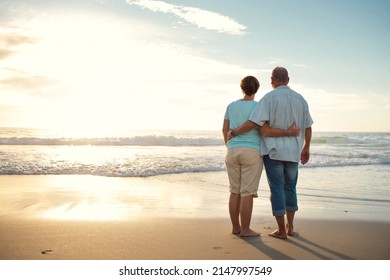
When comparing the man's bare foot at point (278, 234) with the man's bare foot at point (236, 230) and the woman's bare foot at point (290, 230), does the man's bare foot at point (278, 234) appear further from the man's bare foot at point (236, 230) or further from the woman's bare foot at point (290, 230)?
the man's bare foot at point (236, 230)

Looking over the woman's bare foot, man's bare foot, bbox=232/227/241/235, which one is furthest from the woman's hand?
man's bare foot, bbox=232/227/241/235

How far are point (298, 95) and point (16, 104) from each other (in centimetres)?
522

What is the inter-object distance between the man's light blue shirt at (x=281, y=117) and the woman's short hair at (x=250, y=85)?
150mm

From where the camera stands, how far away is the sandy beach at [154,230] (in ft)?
11.4

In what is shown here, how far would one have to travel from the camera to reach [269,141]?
3973 millimetres

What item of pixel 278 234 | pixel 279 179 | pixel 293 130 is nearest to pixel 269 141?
pixel 293 130

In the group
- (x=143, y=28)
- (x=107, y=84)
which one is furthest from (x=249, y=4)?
(x=107, y=84)

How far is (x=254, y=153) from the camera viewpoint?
13.1 ft

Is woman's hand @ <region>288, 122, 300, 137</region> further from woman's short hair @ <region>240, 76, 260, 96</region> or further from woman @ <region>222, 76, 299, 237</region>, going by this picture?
woman's short hair @ <region>240, 76, 260, 96</region>

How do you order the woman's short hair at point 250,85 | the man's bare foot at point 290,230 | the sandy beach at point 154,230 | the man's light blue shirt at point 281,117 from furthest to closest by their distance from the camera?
the man's bare foot at point 290,230
the woman's short hair at point 250,85
the man's light blue shirt at point 281,117
the sandy beach at point 154,230

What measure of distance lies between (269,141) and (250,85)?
605 mm

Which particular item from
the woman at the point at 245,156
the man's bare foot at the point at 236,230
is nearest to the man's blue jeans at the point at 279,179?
the woman at the point at 245,156

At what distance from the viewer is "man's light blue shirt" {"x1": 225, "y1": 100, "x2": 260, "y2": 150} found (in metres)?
4.03

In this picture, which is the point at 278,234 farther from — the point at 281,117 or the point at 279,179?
the point at 281,117
